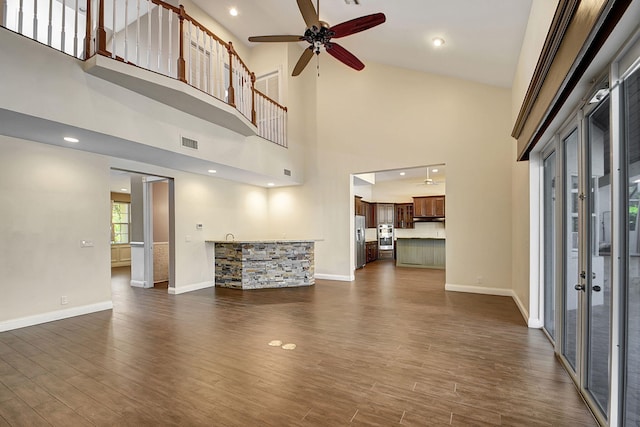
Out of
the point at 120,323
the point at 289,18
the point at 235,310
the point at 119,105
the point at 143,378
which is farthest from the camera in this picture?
the point at 289,18

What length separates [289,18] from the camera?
21.2 ft

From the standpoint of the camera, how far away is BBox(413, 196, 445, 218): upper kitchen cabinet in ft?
33.1

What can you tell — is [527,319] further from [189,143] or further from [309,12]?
[189,143]

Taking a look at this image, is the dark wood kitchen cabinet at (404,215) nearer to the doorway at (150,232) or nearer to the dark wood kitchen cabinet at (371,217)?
the dark wood kitchen cabinet at (371,217)

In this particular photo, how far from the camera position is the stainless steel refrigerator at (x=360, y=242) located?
9.38 m

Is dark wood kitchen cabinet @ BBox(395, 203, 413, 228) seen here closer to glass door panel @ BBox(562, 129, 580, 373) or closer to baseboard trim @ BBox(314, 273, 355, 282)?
baseboard trim @ BBox(314, 273, 355, 282)

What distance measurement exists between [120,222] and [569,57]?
12552 mm

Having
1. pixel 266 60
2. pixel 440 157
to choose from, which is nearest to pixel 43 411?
pixel 440 157

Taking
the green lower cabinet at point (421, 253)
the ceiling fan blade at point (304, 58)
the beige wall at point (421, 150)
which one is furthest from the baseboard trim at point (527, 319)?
the ceiling fan blade at point (304, 58)

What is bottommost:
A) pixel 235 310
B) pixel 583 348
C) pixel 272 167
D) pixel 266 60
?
pixel 235 310

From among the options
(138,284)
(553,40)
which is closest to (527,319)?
(553,40)

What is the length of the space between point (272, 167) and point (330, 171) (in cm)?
152

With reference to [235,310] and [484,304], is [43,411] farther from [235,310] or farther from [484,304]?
[484,304]

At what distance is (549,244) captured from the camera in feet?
12.3
